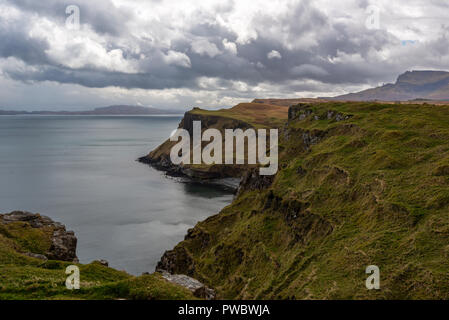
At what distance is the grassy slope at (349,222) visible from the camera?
3212 cm

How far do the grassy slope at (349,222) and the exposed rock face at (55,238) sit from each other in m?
22.8

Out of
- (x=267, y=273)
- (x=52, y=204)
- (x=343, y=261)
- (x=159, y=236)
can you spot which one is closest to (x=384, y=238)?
(x=343, y=261)

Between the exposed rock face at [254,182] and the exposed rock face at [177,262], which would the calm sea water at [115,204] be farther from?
→ the exposed rock face at [254,182]

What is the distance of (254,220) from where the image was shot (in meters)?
66.7

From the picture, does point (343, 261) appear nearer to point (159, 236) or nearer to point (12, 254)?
point (12, 254)

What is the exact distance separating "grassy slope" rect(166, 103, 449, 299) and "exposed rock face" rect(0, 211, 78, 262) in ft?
74.9

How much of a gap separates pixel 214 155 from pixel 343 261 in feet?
480

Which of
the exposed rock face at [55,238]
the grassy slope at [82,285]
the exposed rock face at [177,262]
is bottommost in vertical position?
the exposed rock face at [177,262]
